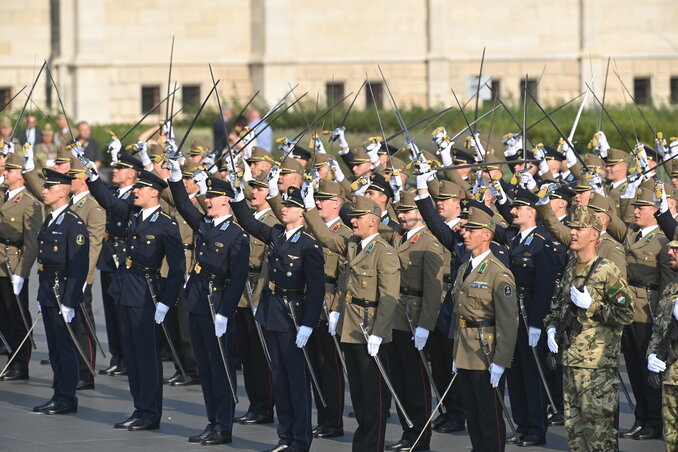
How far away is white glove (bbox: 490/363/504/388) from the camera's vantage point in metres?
9.09

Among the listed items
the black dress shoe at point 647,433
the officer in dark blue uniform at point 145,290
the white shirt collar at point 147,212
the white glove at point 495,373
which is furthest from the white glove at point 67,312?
the black dress shoe at point 647,433

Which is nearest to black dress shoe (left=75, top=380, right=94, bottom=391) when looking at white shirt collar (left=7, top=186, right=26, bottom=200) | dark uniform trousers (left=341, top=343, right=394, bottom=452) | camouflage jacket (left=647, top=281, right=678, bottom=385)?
white shirt collar (left=7, top=186, right=26, bottom=200)

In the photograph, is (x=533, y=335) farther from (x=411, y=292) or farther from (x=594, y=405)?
(x=594, y=405)

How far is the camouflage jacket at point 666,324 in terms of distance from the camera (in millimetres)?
8867

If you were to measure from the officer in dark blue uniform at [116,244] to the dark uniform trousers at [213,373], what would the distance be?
3.60 feet

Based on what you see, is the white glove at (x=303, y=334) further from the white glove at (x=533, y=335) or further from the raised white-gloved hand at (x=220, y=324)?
the white glove at (x=533, y=335)

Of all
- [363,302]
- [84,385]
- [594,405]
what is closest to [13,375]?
[84,385]

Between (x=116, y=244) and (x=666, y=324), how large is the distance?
5404 millimetres

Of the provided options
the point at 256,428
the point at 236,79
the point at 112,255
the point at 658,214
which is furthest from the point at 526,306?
the point at 236,79

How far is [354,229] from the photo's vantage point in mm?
9898

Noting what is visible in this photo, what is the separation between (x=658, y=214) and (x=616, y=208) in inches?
74.5

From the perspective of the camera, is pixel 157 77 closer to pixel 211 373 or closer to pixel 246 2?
pixel 246 2

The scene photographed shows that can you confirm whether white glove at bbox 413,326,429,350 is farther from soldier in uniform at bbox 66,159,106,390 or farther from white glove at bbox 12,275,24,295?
white glove at bbox 12,275,24,295

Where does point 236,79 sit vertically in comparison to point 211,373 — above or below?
above
